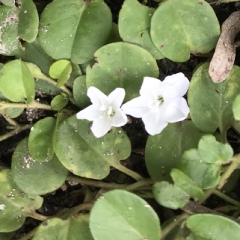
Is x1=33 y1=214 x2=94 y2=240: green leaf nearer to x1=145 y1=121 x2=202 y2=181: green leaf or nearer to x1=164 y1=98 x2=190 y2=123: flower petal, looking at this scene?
x1=145 y1=121 x2=202 y2=181: green leaf

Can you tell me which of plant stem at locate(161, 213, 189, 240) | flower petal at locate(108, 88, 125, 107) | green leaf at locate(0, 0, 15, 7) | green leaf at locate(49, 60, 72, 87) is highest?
green leaf at locate(0, 0, 15, 7)

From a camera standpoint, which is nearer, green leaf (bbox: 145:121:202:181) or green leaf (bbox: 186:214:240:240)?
green leaf (bbox: 186:214:240:240)

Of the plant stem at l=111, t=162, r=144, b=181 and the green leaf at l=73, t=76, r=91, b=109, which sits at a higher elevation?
the green leaf at l=73, t=76, r=91, b=109

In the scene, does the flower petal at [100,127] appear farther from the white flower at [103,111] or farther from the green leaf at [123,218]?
the green leaf at [123,218]

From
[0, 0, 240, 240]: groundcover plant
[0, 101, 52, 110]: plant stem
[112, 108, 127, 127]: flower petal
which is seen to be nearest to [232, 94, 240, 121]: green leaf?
[0, 0, 240, 240]: groundcover plant

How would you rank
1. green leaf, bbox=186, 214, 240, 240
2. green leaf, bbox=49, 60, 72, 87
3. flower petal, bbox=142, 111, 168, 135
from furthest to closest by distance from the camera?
green leaf, bbox=49, 60, 72, 87
flower petal, bbox=142, 111, 168, 135
green leaf, bbox=186, 214, 240, 240

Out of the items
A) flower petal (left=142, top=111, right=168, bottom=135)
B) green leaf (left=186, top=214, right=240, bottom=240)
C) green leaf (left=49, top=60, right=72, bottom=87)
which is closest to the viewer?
green leaf (left=186, top=214, right=240, bottom=240)

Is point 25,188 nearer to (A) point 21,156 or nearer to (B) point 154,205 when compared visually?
(A) point 21,156

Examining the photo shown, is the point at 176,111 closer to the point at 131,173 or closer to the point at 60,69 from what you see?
the point at 131,173
